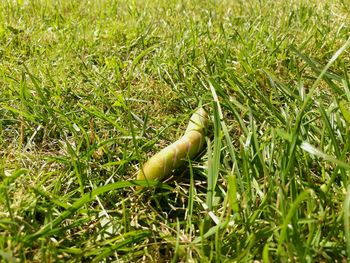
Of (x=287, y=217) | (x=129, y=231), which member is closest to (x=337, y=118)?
(x=287, y=217)

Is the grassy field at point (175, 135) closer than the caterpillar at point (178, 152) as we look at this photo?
Yes

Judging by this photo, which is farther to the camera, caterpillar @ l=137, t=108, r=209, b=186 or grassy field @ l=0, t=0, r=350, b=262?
caterpillar @ l=137, t=108, r=209, b=186

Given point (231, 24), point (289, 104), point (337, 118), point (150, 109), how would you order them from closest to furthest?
point (337, 118)
point (289, 104)
point (150, 109)
point (231, 24)

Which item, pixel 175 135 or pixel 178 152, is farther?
pixel 175 135

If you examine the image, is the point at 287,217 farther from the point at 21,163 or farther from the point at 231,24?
the point at 231,24
